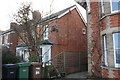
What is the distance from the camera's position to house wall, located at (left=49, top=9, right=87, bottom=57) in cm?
1328

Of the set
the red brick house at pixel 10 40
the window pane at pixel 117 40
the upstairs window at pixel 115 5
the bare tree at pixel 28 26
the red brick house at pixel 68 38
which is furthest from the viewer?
the red brick house at pixel 10 40

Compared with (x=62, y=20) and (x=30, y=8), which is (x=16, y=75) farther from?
(x=62, y=20)

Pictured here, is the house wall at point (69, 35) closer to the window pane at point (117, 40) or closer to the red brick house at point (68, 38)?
the red brick house at point (68, 38)

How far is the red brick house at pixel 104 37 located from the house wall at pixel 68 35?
4464mm

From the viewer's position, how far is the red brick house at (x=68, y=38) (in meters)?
11.8

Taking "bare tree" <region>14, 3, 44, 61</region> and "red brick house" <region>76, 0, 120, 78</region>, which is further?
"bare tree" <region>14, 3, 44, 61</region>

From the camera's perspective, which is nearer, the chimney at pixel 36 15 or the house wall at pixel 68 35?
the chimney at pixel 36 15

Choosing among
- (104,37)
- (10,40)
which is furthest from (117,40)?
(10,40)

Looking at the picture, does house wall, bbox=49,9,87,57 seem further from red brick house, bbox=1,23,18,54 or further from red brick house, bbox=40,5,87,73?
red brick house, bbox=1,23,18,54

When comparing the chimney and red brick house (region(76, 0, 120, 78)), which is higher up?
the chimney

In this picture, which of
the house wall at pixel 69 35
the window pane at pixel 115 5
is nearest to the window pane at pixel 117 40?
the window pane at pixel 115 5

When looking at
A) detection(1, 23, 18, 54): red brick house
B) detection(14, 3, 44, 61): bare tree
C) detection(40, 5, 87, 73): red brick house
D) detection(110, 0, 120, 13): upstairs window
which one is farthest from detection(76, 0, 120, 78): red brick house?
detection(1, 23, 18, 54): red brick house

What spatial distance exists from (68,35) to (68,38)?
0.37 metres

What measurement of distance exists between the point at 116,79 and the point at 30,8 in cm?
964
